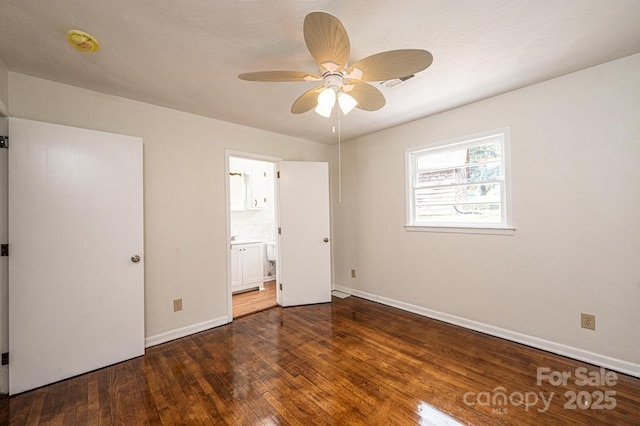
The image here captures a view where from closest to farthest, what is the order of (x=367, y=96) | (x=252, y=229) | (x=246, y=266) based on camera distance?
(x=367, y=96)
(x=246, y=266)
(x=252, y=229)

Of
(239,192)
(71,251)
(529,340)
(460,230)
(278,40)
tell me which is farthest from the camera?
(239,192)

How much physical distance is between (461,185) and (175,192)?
324 cm

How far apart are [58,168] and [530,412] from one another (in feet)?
12.8

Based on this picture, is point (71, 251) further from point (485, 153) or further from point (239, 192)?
point (485, 153)

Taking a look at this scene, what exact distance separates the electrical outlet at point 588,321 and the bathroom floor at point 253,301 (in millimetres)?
3338

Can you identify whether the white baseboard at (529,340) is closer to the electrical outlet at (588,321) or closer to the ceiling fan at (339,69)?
the electrical outlet at (588,321)

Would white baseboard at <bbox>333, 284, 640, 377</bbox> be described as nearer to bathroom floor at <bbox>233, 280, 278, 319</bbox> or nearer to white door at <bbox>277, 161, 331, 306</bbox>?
white door at <bbox>277, 161, 331, 306</bbox>

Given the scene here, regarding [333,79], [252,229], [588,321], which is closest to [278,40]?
[333,79]

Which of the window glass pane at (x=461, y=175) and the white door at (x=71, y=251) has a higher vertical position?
the window glass pane at (x=461, y=175)

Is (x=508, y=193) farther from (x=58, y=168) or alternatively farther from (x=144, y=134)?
(x=58, y=168)

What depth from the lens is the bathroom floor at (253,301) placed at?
11.7ft

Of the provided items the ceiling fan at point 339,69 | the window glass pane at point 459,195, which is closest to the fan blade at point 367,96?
the ceiling fan at point 339,69

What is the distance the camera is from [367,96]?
1884mm

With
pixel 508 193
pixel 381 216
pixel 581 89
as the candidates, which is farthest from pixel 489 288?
pixel 581 89
